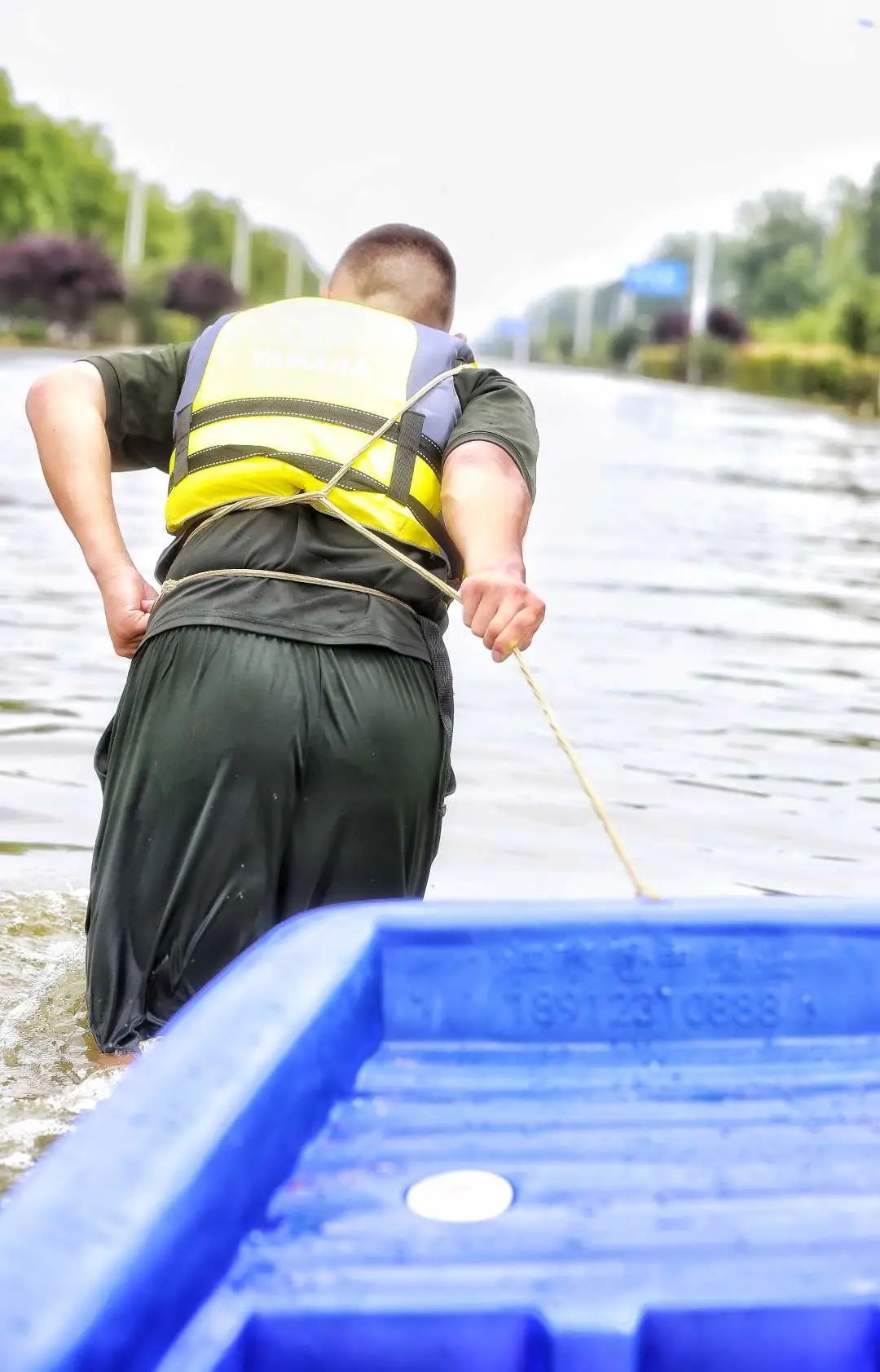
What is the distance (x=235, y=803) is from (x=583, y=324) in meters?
163

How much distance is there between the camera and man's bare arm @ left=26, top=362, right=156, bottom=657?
334cm

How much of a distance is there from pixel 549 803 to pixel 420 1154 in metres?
4.12

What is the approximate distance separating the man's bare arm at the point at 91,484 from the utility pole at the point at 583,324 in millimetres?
131622

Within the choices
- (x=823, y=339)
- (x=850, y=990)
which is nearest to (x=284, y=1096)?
(x=850, y=990)

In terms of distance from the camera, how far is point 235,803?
298 cm

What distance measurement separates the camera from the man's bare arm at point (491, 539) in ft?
8.99

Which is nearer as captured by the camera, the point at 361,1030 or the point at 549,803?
the point at 361,1030

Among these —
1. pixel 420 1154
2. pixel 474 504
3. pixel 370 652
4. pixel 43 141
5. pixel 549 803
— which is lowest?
pixel 549 803

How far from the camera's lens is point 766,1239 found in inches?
71.3

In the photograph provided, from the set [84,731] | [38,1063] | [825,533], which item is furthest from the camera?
[825,533]

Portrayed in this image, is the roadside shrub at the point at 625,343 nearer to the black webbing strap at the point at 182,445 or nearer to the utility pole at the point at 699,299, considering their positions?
the utility pole at the point at 699,299

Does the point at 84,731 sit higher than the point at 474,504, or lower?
lower

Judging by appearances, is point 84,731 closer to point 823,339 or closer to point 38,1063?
point 38,1063

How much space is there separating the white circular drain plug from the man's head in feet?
6.57
